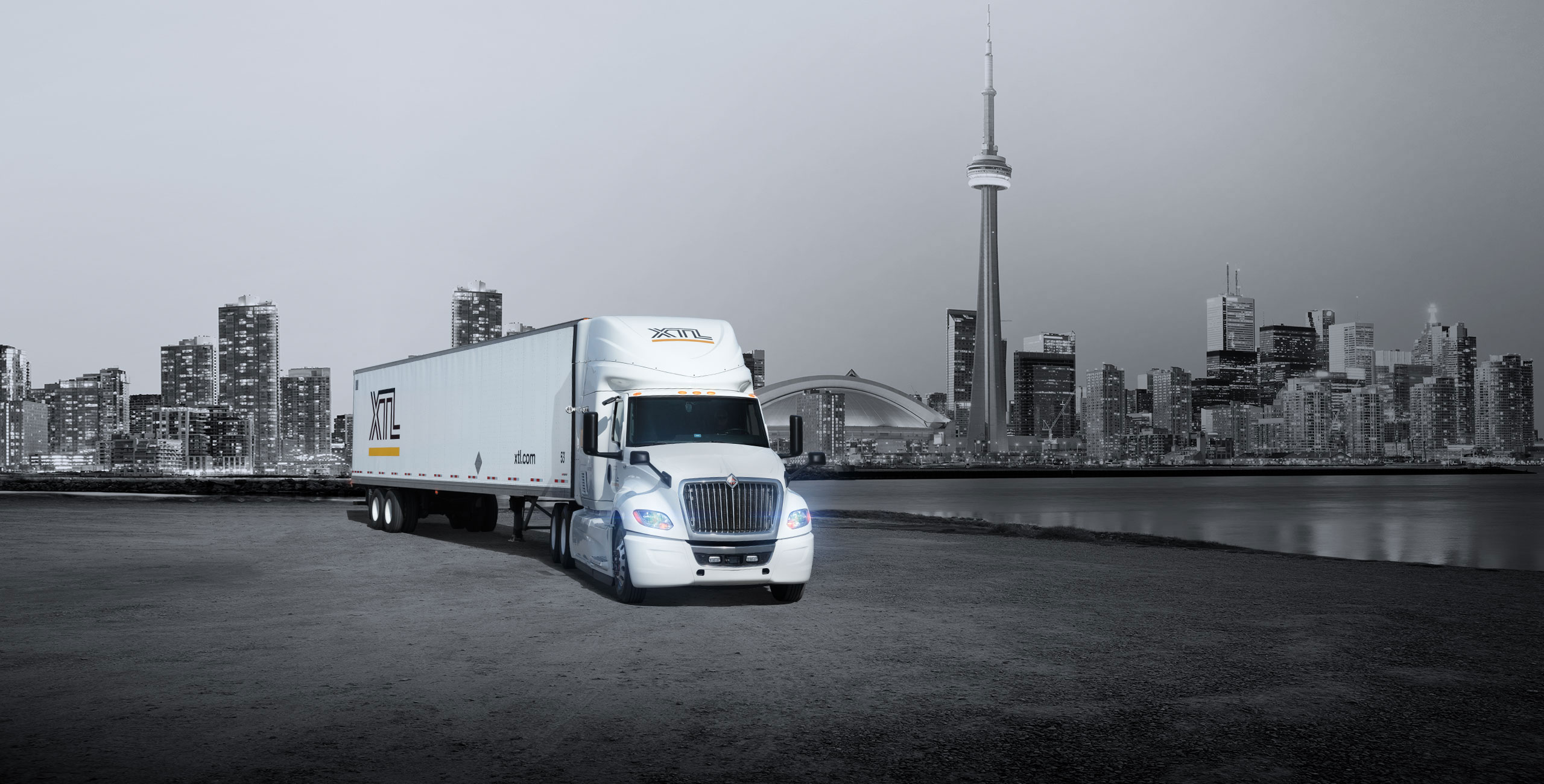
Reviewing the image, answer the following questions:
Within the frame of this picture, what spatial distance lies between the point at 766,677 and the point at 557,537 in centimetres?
1040

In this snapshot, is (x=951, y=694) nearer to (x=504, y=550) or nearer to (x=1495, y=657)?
(x=1495, y=657)

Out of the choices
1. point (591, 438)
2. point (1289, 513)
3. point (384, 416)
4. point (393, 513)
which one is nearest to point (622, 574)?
point (591, 438)

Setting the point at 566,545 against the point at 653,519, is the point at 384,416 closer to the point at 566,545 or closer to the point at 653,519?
the point at 566,545

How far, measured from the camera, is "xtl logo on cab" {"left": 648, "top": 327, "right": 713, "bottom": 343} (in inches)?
671

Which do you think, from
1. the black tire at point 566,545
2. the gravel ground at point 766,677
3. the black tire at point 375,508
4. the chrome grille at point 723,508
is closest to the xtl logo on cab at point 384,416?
the black tire at point 375,508

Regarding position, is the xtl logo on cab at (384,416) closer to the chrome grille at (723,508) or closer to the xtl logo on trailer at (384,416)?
the xtl logo on trailer at (384,416)

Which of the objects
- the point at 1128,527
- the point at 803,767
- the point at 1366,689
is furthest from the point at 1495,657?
the point at 1128,527

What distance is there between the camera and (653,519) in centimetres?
1415

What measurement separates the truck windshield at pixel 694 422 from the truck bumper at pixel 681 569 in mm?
1951

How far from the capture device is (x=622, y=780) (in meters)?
6.66

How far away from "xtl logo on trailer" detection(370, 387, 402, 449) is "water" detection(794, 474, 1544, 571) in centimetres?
2534

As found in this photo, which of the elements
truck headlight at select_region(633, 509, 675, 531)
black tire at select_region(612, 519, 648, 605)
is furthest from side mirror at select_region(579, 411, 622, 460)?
truck headlight at select_region(633, 509, 675, 531)

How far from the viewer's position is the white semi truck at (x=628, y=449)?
46.4 feet

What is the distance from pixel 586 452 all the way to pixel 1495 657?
11.0 meters
